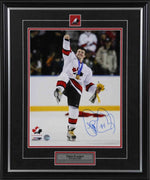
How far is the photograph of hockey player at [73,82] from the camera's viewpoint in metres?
0.97

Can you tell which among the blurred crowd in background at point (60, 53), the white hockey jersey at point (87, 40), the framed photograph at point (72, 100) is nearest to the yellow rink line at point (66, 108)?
the framed photograph at point (72, 100)

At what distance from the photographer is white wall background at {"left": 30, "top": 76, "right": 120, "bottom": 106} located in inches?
38.4

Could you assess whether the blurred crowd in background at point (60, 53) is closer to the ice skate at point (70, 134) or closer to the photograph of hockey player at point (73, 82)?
the photograph of hockey player at point (73, 82)

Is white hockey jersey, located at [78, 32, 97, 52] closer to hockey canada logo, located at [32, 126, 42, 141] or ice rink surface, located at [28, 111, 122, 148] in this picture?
ice rink surface, located at [28, 111, 122, 148]

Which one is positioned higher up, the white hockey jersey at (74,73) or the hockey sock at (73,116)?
the white hockey jersey at (74,73)

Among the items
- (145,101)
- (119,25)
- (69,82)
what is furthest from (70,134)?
(119,25)

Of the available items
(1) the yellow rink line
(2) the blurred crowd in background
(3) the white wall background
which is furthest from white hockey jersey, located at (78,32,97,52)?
(1) the yellow rink line

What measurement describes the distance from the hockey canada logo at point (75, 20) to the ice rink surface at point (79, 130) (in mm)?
352

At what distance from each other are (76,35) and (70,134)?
394 mm

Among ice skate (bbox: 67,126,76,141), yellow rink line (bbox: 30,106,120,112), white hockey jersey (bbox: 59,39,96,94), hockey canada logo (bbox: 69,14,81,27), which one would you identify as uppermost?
hockey canada logo (bbox: 69,14,81,27)
